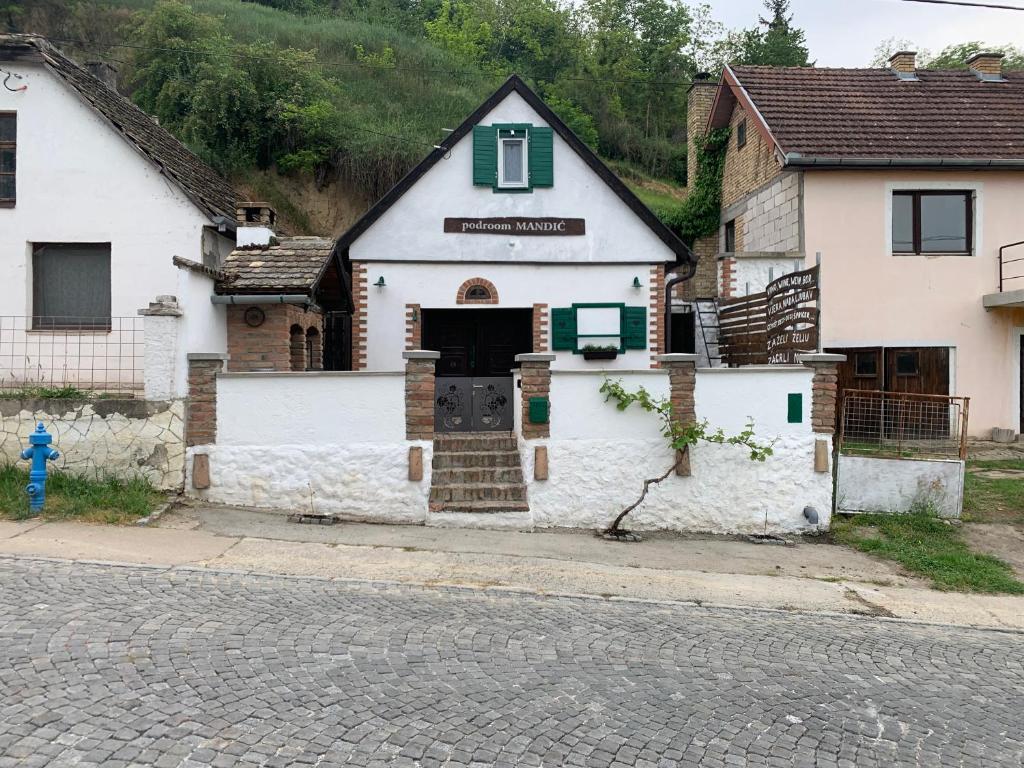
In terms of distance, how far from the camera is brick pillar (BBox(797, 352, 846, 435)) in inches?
392

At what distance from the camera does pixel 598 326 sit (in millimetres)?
14188

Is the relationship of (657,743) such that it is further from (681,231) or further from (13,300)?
(681,231)

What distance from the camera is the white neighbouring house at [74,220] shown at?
11.9 m

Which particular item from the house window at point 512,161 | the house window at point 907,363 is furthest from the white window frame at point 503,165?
the house window at point 907,363

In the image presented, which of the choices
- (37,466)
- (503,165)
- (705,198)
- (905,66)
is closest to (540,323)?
(503,165)

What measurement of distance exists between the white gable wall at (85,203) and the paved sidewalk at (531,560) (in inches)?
197

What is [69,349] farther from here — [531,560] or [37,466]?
[531,560]

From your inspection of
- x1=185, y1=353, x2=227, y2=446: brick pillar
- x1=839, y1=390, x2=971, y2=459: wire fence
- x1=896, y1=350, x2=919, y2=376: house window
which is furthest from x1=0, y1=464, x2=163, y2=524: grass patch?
x1=896, y1=350, x2=919, y2=376: house window

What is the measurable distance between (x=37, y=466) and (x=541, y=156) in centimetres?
954

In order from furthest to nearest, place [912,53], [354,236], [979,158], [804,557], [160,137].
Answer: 1. [912,53]
2. [979,158]
3. [160,137]
4. [354,236]
5. [804,557]

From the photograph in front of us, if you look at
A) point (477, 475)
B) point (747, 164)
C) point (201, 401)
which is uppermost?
point (747, 164)

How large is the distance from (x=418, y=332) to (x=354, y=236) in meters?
2.05

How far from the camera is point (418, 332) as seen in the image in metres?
14.0

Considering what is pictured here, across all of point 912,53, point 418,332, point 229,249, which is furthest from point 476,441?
point 912,53
